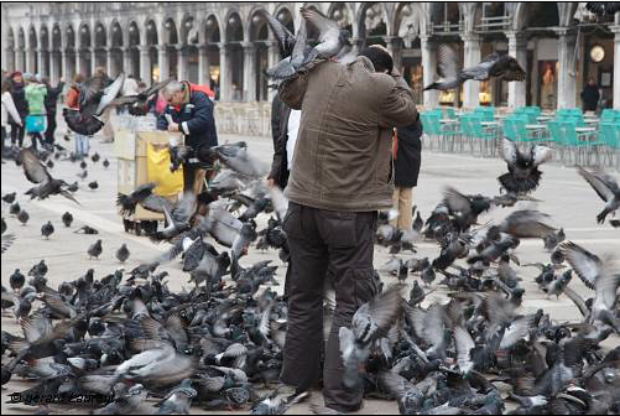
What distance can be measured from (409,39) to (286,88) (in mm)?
37717

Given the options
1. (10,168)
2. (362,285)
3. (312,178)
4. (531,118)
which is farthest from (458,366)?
(531,118)

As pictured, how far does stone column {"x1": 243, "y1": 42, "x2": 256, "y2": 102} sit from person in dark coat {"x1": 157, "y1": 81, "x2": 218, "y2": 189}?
43.2 metres

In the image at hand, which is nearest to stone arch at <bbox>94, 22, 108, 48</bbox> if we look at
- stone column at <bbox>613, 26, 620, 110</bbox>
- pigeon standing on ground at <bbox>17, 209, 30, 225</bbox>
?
stone column at <bbox>613, 26, 620, 110</bbox>

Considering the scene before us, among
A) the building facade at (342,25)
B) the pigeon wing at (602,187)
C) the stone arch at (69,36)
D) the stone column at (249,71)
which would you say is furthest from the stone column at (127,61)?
the pigeon wing at (602,187)

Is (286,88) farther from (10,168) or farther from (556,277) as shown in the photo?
(10,168)

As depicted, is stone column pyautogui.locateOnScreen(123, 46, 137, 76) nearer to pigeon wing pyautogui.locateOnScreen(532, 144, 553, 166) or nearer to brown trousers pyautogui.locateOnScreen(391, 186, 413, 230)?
brown trousers pyautogui.locateOnScreen(391, 186, 413, 230)

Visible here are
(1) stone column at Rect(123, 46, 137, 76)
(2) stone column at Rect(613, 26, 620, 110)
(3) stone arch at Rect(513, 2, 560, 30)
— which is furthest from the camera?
(1) stone column at Rect(123, 46, 137, 76)

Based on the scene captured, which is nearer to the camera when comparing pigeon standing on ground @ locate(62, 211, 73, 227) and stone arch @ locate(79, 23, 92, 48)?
pigeon standing on ground @ locate(62, 211, 73, 227)

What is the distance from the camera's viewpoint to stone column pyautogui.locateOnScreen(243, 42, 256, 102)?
54938 millimetres

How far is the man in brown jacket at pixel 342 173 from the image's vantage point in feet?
17.6

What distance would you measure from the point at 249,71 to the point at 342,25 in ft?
37.5

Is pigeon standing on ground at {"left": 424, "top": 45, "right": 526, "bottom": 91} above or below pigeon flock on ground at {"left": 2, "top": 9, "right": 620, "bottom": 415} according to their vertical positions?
above

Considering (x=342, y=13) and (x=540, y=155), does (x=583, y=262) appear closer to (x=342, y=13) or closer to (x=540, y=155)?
(x=540, y=155)

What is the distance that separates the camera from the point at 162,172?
1223 centimetres
